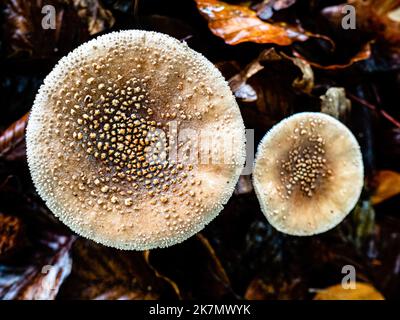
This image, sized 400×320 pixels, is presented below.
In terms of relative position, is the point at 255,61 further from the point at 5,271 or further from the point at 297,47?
the point at 5,271

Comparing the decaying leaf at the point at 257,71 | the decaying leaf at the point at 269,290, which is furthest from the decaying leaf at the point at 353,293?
the decaying leaf at the point at 257,71

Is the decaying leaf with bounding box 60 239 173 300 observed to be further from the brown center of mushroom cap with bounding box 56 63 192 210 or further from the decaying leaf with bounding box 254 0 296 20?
the decaying leaf with bounding box 254 0 296 20

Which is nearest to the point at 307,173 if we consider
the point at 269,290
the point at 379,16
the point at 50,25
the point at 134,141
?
the point at 269,290

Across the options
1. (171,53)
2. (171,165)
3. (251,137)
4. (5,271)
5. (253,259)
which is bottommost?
(253,259)

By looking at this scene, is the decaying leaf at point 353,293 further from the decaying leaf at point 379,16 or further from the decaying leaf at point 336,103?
the decaying leaf at point 379,16

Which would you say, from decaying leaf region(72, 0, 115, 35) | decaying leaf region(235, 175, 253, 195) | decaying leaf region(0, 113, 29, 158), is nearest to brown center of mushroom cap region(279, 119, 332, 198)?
decaying leaf region(235, 175, 253, 195)

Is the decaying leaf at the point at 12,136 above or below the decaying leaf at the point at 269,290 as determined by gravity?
above
